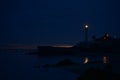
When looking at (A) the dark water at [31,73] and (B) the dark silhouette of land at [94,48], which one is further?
(B) the dark silhouette of land at [94,48]

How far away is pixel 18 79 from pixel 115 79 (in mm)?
12766

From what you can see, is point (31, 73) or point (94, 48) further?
point (94, 48)

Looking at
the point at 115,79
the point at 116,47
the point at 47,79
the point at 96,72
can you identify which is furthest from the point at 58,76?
the point at 116,47

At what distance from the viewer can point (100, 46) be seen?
71875mm

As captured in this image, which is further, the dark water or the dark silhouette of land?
the dark silhouette of land

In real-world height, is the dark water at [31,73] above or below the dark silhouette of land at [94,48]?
below

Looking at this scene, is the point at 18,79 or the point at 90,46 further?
the point at 90,46

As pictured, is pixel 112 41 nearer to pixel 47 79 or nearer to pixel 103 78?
pixel 47 79

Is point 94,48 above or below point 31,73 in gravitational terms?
above

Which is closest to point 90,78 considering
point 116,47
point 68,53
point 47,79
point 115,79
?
point 115,79

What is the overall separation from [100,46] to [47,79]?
151 ft

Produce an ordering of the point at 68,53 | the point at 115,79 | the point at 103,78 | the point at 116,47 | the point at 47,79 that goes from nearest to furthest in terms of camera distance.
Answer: the point at 115,79 → the point at 103,78 → the point at 47,79 → the point at 116,47 → the point at 68,53

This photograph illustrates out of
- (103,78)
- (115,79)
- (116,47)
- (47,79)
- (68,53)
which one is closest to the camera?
(115,79)

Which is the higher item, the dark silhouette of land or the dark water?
the dark silhouette of land
